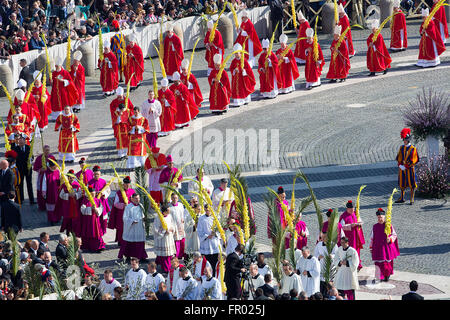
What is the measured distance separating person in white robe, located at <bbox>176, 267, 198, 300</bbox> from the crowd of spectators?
50.1ft

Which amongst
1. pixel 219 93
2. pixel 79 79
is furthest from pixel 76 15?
pixel 219 93

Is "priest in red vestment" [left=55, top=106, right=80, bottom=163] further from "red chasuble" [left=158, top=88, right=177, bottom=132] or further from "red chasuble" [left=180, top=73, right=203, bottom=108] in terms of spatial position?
"red chasuble" [left=180, top=73, right=203, bottom=108]

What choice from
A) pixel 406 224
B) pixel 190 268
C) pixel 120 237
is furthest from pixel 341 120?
pixel 190 268

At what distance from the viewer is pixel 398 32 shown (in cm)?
3269

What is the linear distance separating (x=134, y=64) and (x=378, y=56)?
710 centimetres

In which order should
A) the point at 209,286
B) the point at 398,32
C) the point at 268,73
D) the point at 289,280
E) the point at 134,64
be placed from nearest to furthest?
1. the point at 209,286
2. the point at 289,280
3. the point at 268,73
4. the point at 134,64
5. the point at 398,32

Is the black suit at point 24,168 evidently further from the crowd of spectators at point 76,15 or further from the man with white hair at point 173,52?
the man with white hair at point 173,52

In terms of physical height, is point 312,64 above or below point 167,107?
above

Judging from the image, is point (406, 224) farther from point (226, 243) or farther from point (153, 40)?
point (153, 40)

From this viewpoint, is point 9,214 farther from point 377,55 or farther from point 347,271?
point 377,55

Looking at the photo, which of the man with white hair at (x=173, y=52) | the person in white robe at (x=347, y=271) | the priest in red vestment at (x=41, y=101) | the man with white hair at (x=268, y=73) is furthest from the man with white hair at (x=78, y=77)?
the person in white robe at (x=347, y=271)

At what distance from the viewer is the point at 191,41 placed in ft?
112

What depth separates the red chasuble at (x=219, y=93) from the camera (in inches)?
1103

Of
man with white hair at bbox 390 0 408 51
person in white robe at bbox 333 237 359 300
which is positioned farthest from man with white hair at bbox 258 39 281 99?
person in white robe at bbox 333 237 359 300
